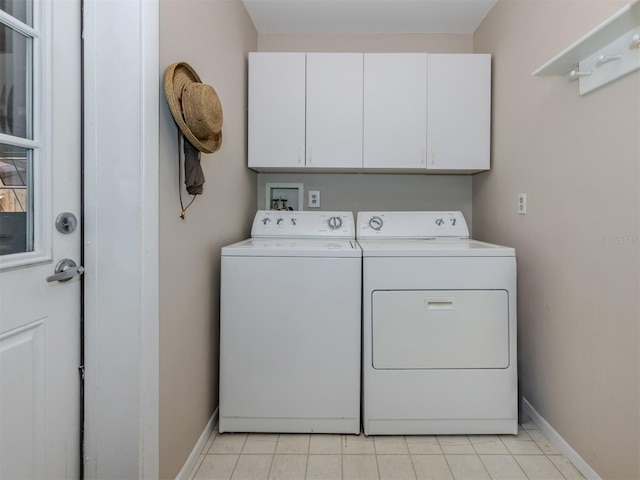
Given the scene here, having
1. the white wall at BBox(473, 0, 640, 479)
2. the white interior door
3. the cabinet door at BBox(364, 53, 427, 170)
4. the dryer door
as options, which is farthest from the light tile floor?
the cabinet door at BBox(364, 53, 427, 170)

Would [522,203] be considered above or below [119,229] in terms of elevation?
above

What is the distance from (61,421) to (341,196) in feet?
6.41

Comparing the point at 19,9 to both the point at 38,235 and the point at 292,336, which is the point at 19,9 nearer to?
the point at 38,235

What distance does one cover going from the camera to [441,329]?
162cm

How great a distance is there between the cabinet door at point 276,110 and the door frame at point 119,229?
1.08 m

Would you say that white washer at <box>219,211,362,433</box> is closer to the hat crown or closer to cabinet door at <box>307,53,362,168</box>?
the hat crown

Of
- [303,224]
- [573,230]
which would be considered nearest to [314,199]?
[303,224]

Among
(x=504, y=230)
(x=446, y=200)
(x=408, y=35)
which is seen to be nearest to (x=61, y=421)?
(x=504, y=230)

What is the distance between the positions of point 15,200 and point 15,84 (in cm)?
29

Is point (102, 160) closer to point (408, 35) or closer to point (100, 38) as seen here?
point (100, 38)

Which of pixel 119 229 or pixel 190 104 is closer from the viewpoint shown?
pixel 119 229

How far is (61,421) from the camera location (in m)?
1.02

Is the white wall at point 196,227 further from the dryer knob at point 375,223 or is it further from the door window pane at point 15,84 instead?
the dryer knob at point 375,223

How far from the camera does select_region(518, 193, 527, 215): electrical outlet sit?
1802mm
